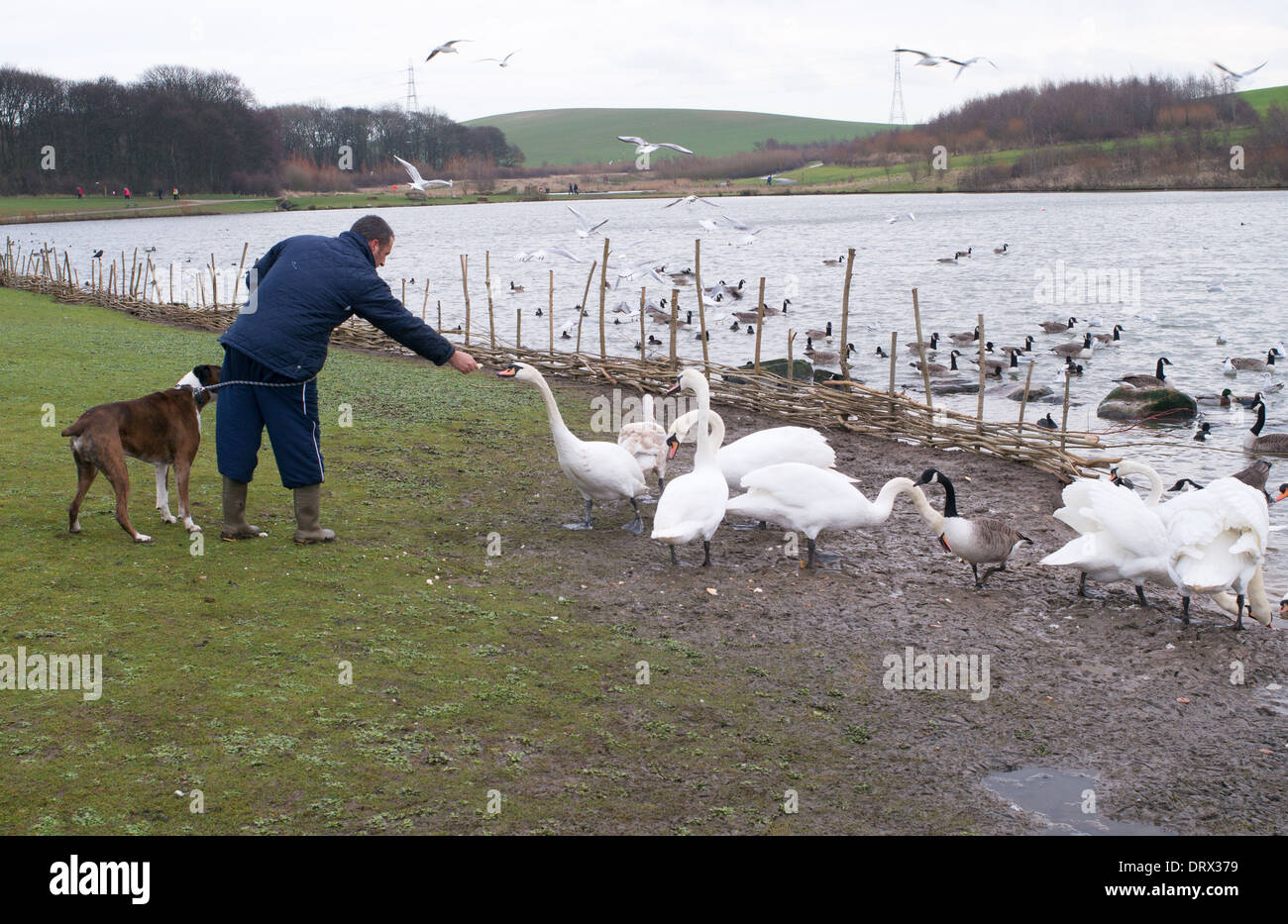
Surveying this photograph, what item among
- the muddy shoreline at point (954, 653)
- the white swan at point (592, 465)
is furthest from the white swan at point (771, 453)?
the white swan at point (592, 465)

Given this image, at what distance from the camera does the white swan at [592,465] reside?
9.70 meters

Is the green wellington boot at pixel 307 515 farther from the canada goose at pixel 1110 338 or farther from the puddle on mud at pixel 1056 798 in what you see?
the canada goose at pixel 1110 338

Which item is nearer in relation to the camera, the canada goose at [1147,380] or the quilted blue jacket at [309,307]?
the quilted blue jacket at [309,307]

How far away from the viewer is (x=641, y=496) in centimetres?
1114

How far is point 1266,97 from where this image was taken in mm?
101875

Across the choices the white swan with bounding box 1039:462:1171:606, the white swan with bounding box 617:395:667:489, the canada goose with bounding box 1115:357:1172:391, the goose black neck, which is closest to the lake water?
the canada goose with bounding box 1115:357:1172:391

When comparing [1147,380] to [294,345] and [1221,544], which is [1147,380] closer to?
[1221,544]

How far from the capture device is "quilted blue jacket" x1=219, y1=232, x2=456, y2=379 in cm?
772

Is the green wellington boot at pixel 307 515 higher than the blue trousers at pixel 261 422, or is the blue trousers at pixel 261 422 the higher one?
the blue trousers at pixel 261 422

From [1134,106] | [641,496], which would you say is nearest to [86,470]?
[641,496]

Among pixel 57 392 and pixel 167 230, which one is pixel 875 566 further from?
pixel 167 230

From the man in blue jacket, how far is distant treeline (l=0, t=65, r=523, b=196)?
284 feet

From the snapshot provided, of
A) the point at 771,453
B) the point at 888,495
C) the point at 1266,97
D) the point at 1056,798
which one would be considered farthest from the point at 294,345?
the point at 1266,97

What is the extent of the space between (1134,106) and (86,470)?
108 metres
